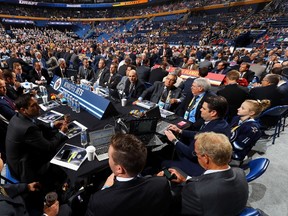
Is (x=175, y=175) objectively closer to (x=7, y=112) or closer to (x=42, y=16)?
(x=7, y=112)

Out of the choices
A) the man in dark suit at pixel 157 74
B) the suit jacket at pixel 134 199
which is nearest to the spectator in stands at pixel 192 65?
the man in dark suit at pixel 157 74

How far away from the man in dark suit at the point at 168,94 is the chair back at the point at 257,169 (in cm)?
197

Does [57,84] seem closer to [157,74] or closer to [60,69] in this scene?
[60,69]

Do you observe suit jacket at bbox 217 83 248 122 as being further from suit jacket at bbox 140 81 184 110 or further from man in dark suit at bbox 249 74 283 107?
suit jacket at bbox 140 81 184 110

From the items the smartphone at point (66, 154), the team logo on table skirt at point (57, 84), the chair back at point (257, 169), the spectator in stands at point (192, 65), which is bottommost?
the smartphone at point (66, 154)

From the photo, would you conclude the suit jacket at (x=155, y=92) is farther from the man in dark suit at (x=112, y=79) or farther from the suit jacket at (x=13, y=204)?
the suit jacket at (x=13, y=204)

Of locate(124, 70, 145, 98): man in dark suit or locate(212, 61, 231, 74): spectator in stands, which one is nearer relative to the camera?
locate(124, 70, 145, 98): man in dark suit

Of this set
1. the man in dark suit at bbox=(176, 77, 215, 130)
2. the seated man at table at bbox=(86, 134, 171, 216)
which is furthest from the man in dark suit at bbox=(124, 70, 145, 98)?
the seated man at table at bbox=(86, 134, 171, 216)

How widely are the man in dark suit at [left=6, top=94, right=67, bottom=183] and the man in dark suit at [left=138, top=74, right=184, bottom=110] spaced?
7.15 feet

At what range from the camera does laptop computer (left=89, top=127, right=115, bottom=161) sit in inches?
83.1

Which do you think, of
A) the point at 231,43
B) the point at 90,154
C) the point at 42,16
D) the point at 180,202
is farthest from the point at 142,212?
the point at 42,16

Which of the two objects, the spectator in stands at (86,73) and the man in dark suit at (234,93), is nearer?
the man in dark suit at (234,93)

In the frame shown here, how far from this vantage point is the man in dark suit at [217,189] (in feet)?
4.28

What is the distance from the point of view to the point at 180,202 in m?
1.42
